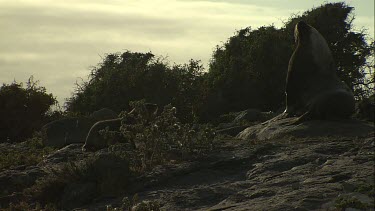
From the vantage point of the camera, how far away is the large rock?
708 inches

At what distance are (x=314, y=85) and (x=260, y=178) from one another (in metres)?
6.42

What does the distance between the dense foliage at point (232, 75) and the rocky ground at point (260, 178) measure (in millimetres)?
15816

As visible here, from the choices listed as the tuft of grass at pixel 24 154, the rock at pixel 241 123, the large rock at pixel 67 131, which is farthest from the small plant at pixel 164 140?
the large rock at pixel 67 131

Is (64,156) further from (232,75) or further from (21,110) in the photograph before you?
(232,75)

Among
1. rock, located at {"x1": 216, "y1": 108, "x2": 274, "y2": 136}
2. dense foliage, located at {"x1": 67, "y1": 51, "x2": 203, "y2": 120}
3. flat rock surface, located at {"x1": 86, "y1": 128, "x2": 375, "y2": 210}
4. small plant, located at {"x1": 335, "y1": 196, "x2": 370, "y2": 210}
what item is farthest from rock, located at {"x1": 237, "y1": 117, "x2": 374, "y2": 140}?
dense foliage, located at {"x1": 67, "y1": 51, "x2": 203, "y2": 120}

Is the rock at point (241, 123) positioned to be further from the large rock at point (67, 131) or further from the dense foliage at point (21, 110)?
the dense foliage at point (21, 110)

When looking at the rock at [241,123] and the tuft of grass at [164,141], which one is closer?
the tuft of grass at [164,141]

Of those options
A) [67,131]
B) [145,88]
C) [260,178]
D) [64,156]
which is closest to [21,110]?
[145,88]

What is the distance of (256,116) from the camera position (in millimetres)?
21891

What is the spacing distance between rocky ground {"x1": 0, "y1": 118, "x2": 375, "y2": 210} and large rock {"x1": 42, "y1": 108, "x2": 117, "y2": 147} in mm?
3386

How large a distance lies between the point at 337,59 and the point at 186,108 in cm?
933

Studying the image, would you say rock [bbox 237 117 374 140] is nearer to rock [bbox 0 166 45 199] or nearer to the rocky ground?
the rocky ground

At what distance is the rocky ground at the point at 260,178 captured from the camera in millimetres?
8344

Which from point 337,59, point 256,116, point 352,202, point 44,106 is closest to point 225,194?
point 352,202
